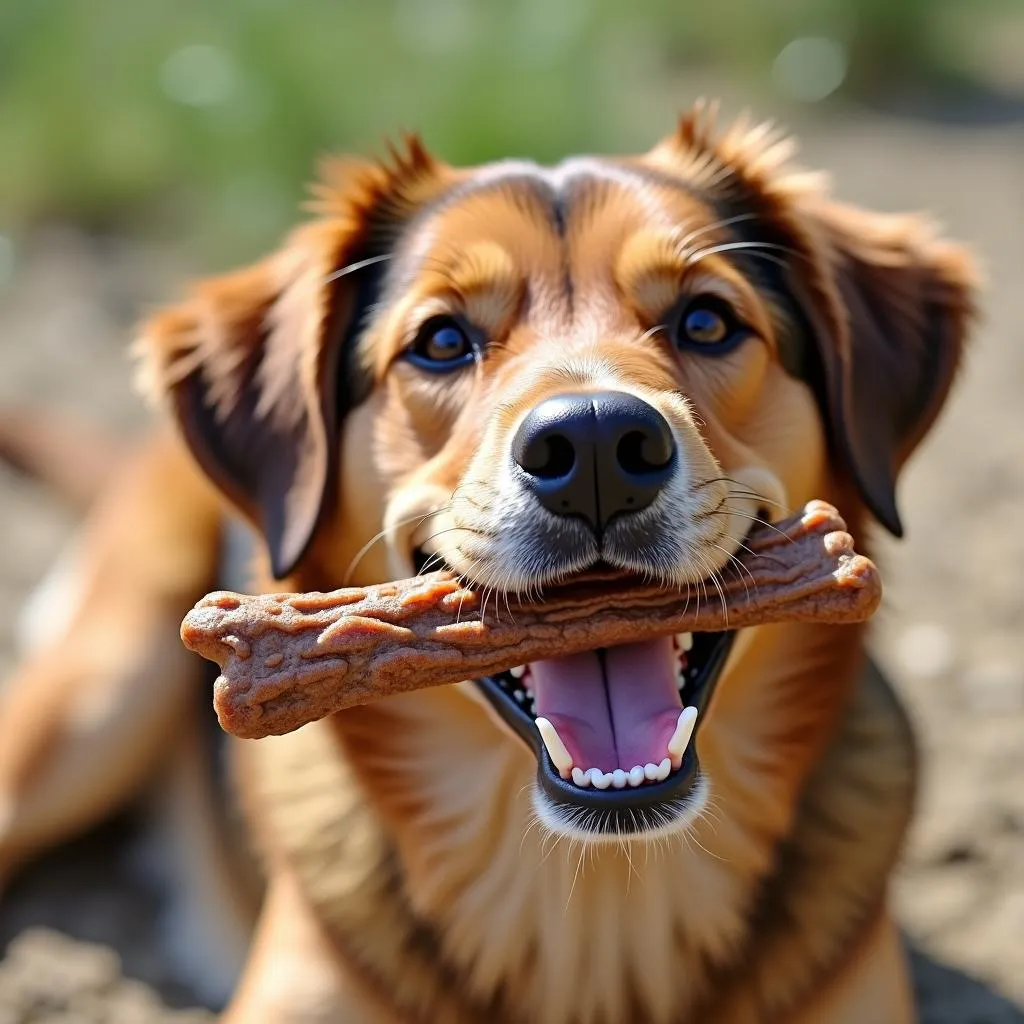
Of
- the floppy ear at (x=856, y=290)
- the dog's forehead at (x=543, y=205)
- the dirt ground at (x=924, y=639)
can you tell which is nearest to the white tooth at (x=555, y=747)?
the floppy ear at (x=856, y=290)

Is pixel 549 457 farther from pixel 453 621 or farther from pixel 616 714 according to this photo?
pixel 616 714

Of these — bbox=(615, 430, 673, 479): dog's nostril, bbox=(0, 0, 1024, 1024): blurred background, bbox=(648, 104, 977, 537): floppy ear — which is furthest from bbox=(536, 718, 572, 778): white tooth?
bbox=(0, 0, 1024, 1024): blurred background

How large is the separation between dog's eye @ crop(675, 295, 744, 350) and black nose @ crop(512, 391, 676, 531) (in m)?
0.52

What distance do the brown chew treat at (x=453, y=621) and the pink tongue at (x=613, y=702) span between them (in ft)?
0.39

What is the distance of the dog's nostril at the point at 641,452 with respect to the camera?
7.82 ft

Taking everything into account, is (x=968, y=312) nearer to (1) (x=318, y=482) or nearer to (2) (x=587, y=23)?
(1) (x=318, y=482)

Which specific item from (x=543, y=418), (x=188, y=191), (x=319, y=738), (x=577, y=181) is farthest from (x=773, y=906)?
(x=188, y=191)

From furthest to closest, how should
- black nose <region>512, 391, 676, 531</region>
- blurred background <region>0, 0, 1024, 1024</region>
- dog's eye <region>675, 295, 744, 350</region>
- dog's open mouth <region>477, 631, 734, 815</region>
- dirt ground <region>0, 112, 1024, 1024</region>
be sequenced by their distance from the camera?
blurred background <region>0, 0, 1024, 1024</region>
dirt ground <region>0, 112, 1024, 1024</region>
dog's eye <region>675, 295, 744, 350</region>
dog's open mouth <region>477, 631, 734, 815</region>
black nose <region>512, 391, 676, 531</region>

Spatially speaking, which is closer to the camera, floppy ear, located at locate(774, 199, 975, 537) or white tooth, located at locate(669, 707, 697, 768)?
white tooth, located at locate(669, 707, 697, 768)

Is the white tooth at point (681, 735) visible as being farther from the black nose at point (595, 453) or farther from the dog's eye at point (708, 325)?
the dog's eye at point (708, 325)

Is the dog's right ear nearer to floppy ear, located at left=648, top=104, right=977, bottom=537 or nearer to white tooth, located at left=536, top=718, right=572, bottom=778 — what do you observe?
floppy ear, located at left=648, top=104, right=977, bottom=537

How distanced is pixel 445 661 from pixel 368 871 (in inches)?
32.7

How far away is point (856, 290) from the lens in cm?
324

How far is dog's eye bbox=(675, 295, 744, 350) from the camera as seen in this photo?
2904 millimetres
